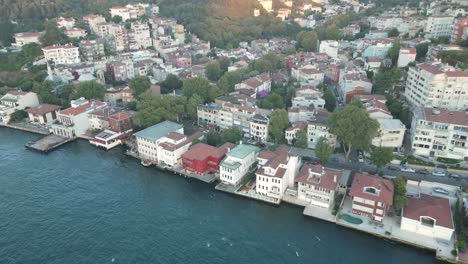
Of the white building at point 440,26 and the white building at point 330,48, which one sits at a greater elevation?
the white building at point 440,26

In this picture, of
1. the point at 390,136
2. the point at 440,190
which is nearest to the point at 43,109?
the point at 390,136

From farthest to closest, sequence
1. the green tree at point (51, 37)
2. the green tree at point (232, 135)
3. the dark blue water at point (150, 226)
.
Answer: the green tree at point (51, 37)
the green tree at point (232, 135)
the dark blue water at point (150, 226)

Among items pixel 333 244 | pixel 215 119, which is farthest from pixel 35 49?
pixel 333 244

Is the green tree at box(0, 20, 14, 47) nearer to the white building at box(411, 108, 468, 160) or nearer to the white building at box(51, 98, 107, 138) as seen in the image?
the white building at box(51, 98, 107, 138)

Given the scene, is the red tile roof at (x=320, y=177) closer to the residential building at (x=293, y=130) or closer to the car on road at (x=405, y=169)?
the car on road at (x=405, y=169)

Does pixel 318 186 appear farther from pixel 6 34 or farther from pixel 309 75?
pixel 6 34

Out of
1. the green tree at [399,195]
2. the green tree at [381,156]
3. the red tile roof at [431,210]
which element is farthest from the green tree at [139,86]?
the red tile roof at [431,210]
